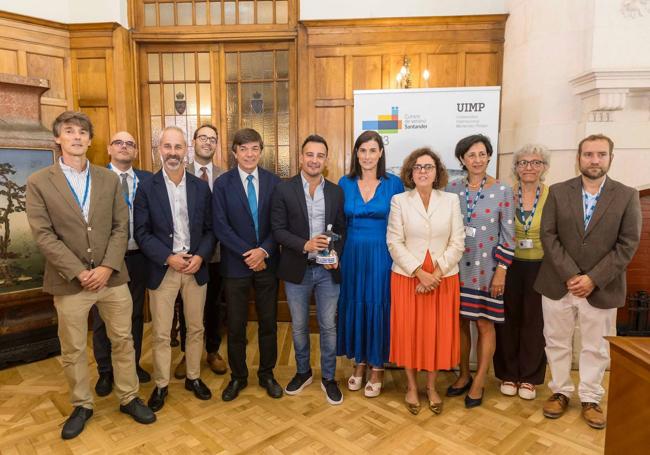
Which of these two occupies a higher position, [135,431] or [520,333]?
[520,333]

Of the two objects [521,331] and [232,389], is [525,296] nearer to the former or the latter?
[521,331]

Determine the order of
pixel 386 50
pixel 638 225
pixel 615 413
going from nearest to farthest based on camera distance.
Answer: pixel 615 413
pixel 638 225
pixel 386 50

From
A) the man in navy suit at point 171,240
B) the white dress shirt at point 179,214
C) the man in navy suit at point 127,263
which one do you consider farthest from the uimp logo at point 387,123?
the man in navy suit at point 127,263

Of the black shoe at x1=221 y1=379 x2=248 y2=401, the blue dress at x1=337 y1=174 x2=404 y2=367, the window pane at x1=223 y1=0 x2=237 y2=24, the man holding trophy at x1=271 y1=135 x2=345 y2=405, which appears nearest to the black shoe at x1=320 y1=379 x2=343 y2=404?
the man holding trophy at x1=271 y1=135 x2=345 y2=405

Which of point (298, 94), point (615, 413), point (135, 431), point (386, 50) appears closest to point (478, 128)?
point (386, 50)

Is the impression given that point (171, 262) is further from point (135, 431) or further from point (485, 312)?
point (485, 312)

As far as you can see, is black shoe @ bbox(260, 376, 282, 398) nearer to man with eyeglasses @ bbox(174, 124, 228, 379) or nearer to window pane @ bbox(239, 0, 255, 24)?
man with eyeglasses @ bbox(174, 124, 228, 379)

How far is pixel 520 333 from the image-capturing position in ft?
9.14

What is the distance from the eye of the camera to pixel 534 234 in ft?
8.62

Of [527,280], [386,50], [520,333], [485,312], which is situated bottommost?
[520,333]

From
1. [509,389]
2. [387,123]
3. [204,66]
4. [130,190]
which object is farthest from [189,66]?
[509,389]

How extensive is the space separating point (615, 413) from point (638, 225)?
1.16m

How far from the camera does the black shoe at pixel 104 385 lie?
9.25 ft

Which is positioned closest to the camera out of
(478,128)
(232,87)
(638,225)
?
(638,225)
